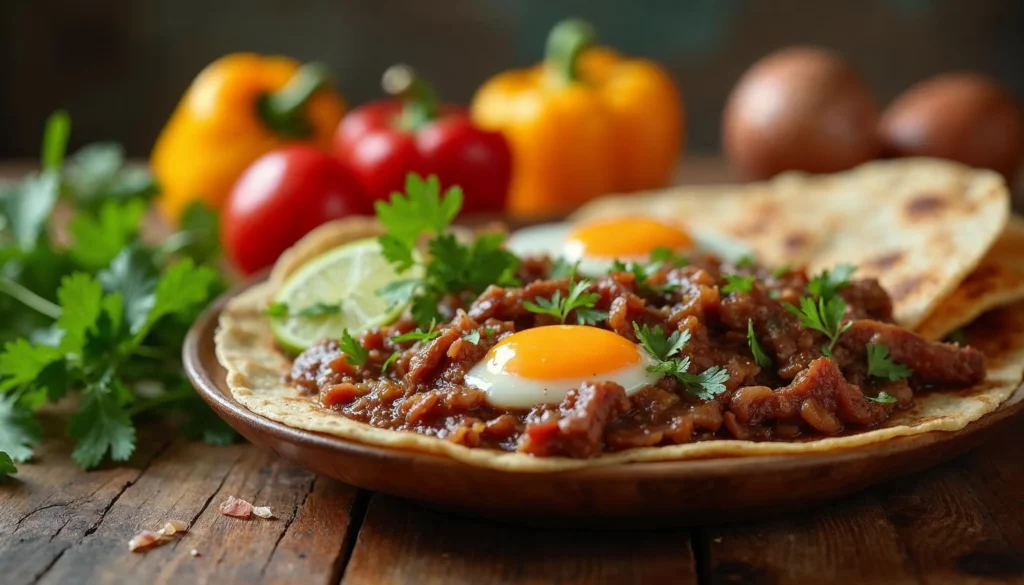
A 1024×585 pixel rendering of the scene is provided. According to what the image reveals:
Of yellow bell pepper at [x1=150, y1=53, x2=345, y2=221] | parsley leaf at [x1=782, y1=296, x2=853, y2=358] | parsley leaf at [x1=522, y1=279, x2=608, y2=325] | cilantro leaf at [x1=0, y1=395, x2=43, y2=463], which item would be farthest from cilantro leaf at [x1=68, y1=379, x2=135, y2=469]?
yellow bell pepper at [x1=150, y1=53, x2=345, y2=221]

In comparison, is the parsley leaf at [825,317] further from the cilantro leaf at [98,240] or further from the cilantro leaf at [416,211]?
→ the cilantro leaf at [98,240]

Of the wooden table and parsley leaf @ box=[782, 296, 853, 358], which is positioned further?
parsley leaf @ box=[782, 296, 853, 358]

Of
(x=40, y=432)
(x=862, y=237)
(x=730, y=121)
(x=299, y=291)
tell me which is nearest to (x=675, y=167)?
(x=730, y=121)

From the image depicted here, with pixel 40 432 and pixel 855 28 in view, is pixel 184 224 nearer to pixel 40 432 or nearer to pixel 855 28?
pixel 40 432

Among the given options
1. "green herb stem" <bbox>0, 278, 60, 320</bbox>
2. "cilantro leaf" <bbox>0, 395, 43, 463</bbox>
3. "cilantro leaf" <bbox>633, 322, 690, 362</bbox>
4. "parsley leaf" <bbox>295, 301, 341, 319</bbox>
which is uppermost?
"green herb stem" <bbox>0, 278, 60, 320</bbox>

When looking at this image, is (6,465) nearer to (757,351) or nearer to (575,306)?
(575,306)

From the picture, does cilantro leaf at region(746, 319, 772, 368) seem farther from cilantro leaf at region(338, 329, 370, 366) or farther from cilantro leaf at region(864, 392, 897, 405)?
cilantro leaf at region(338, 329, 370, 366)

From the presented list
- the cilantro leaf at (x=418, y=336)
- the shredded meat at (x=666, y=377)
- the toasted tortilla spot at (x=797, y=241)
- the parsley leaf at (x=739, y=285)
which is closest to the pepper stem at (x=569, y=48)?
the toasted tortilla spot at (x=797, y=241)

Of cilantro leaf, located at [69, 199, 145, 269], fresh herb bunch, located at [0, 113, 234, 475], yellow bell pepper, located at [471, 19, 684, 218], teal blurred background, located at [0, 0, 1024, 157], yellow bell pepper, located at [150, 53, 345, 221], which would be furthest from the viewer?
teal blurred background, located at [0, 0, 1024, 157]
